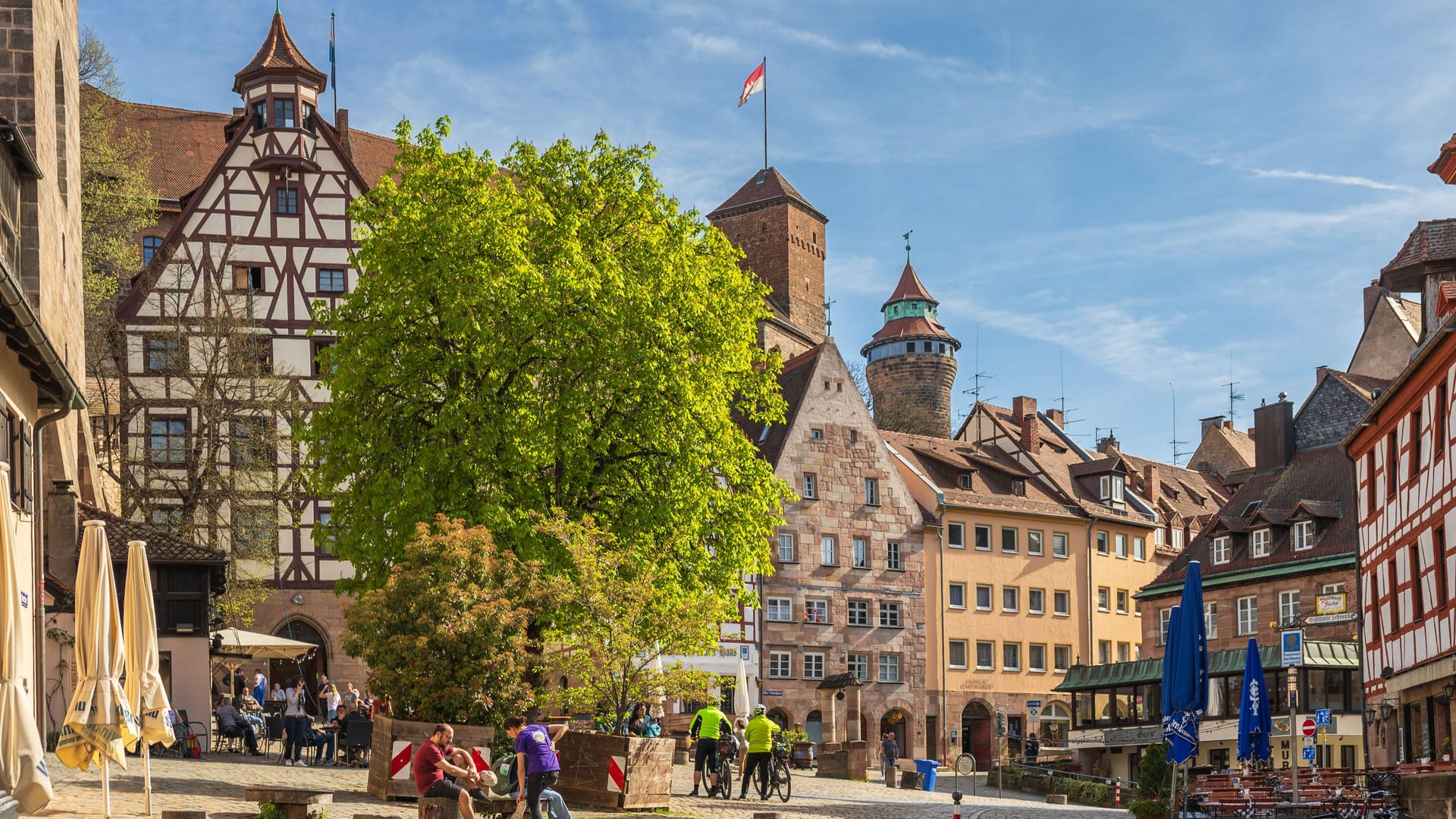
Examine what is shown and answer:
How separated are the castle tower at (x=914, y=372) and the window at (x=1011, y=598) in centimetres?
3524

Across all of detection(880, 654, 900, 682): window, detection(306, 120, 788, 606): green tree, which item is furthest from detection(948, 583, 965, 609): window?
detection(306, 120, 788, 606): green tree

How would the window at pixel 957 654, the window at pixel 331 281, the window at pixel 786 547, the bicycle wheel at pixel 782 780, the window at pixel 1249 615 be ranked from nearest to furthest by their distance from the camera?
the bicycle wheel at pixel 782 780 < the window at pixel 331 281 < the window at pixel 1249 615 < the window at pixel 786 547 < the window at pixel 957 654

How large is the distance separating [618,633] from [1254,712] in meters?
10.9

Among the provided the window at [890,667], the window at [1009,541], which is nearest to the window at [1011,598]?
the window at [1009,541]

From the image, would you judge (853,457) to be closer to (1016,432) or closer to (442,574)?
(1016,432)

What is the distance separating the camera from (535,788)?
17.3 m

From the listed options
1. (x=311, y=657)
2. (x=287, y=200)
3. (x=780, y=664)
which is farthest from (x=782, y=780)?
(x=780, y=664)

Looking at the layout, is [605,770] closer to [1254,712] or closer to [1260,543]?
[1254,712]

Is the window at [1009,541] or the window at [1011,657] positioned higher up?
the window at [1009,541]

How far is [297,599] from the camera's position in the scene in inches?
1842

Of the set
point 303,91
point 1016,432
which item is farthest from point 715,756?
point 1016,432

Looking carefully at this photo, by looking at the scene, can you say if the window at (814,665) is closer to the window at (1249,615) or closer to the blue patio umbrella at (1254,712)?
the window at (1249,615)

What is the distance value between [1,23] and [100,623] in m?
13.2

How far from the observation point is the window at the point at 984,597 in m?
61.4
